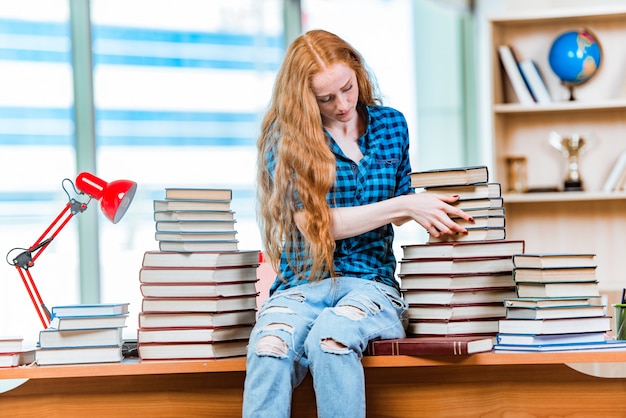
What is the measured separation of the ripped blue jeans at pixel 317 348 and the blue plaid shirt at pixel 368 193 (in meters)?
Result: 0.10

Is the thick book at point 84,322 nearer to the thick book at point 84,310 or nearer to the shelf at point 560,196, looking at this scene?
the thick book at point 84,310

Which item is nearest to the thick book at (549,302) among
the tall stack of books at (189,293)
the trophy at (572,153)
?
the tall stack of books at (189,293)

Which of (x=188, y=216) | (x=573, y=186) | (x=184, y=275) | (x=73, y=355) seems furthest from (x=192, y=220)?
(x=573, y=186)

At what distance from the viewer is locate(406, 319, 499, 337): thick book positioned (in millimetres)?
1855

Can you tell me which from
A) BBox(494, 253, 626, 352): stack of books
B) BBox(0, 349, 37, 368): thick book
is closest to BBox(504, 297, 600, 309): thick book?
BBox(494, 253, 626, 352): stack of books

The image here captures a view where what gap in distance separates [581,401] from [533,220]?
2.12 metres

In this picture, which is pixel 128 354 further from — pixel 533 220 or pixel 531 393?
pixel 533 220

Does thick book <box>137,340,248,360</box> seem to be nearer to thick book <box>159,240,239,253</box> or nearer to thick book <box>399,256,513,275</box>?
thick book <box>159,240,239,253</box>

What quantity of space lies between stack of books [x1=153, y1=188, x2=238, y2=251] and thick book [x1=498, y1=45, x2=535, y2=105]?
2127 mm

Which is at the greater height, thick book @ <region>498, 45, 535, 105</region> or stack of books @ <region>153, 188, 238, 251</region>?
thick book @ <region>498, 45, 535, 105</region>

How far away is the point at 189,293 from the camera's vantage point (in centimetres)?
191

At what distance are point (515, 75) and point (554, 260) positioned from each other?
214 cm

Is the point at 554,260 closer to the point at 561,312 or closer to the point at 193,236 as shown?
the point at 561,312

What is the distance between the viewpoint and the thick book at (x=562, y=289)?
181 cm
